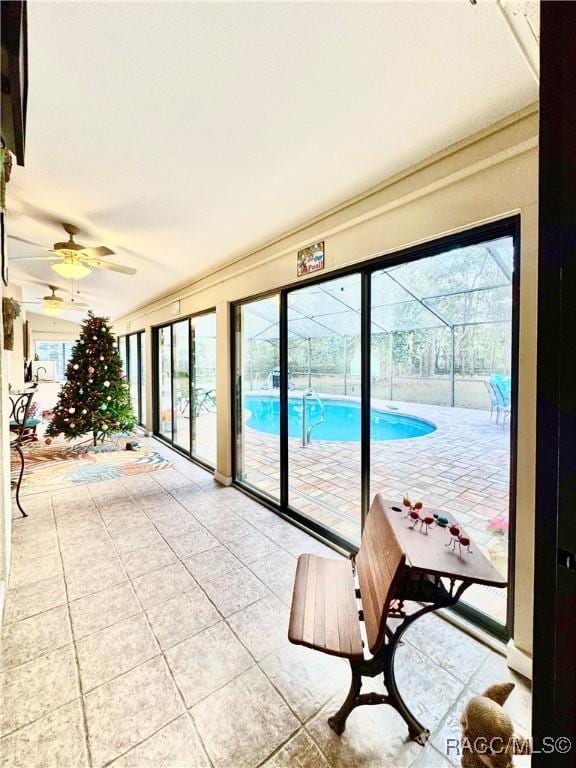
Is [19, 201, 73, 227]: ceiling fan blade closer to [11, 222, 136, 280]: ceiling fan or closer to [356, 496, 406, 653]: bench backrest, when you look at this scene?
[11, 222, 136, 280]: ceiling fan

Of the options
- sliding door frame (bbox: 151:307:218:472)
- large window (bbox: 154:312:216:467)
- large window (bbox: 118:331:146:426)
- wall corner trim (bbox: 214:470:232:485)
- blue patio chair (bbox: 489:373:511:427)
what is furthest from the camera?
large window (bbox: 118:331:146:426)

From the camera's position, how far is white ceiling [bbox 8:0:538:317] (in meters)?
1.12

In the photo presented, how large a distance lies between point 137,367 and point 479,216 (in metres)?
7.52

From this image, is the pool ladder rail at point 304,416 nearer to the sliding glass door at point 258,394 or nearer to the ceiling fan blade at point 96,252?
the sliding glass door at point 258,394

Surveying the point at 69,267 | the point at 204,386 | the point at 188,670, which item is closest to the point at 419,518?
the point at 188,670

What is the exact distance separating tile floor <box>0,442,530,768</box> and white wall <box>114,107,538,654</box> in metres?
0.60

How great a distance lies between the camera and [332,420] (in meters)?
3.92

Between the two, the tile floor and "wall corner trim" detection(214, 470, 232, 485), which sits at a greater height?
"wall corner trim" detection(214, 470, 232, 485)

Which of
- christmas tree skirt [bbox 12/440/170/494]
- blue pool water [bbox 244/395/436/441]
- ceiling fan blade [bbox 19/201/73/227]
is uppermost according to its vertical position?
ceiling fan blade [bbox 19/201/73/227]

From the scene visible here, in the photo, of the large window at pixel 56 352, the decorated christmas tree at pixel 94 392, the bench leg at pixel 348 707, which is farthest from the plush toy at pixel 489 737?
the large window at pixel 56 352

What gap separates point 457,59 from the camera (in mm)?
1235

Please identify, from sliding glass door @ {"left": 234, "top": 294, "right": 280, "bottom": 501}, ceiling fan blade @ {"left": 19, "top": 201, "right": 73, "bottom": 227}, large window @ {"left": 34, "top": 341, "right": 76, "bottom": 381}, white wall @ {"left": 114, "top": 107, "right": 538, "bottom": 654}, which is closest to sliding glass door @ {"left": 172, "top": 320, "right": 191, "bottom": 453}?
sliding glass door @ {"left": 234, "top": 294, "right": 280, "bottom": 501}

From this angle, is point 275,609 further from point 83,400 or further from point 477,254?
point 83,400

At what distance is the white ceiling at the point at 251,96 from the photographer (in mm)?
1123
